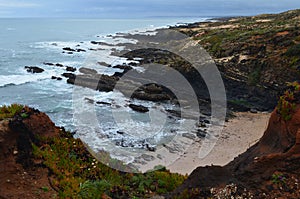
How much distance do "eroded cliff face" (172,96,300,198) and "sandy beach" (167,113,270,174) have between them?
6.59 m

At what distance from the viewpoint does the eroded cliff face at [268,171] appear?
5.72 m

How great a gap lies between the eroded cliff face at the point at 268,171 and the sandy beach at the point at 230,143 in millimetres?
6590

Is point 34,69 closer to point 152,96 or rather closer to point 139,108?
point 152,96

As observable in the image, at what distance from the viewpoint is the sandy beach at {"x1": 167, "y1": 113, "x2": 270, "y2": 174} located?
1496cm

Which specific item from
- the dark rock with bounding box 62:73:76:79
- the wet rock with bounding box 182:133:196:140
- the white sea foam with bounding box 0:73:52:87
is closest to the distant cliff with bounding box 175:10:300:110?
the wet rock with bounding box 182:133:196:140

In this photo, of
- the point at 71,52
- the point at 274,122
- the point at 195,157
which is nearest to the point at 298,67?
the point at 195,157

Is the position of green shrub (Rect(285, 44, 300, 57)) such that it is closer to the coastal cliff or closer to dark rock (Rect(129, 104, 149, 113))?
dark rock (Rect(129, 104, 149, 113))

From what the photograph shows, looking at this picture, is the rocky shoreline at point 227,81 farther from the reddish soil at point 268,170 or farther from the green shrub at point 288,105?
the green shrub at point 288,105

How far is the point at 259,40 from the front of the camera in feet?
104

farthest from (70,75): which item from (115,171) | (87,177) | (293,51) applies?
(87,177)

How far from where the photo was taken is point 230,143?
57.8ft

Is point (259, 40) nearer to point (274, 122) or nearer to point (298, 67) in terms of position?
point (298, 67)

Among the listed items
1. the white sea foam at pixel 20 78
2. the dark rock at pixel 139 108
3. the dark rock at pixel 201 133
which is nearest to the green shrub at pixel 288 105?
the dark rock at pixel 201 133

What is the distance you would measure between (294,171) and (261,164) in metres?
0.65
